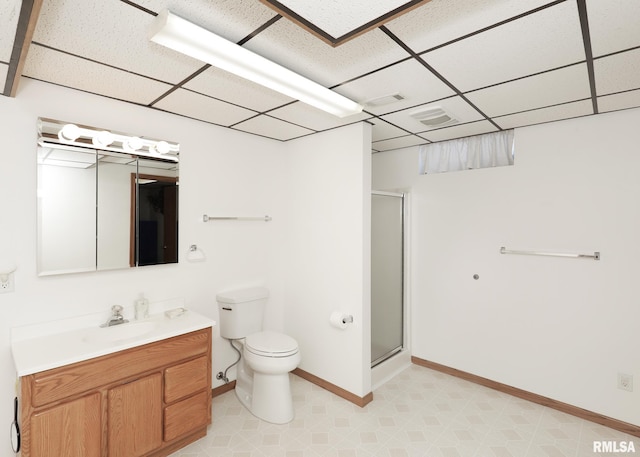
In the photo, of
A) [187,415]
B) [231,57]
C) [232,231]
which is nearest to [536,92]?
[231,57]

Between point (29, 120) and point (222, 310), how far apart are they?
6.03 ft

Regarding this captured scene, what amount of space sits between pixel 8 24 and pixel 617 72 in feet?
9.23

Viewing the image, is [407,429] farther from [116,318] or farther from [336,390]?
[116,318]

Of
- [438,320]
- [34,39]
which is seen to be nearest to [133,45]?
[34,39]

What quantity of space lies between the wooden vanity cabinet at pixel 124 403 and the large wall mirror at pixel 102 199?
2.24 ft

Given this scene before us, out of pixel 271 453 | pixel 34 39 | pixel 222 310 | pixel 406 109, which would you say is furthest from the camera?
pixel 222 310

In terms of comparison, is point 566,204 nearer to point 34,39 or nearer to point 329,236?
point 329,236

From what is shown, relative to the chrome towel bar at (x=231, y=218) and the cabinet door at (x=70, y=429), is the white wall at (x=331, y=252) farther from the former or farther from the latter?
the cabinet door at (x=70, y=429)

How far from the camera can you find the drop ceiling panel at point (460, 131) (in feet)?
9.12

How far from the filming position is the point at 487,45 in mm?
1511

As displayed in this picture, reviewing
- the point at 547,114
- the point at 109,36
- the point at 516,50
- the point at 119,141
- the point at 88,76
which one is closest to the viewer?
the point at 109,36

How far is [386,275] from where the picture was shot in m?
3.37

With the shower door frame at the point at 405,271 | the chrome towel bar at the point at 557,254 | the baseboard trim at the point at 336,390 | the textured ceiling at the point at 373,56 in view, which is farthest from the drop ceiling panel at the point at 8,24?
the chrome towel bar at the point at 557,254

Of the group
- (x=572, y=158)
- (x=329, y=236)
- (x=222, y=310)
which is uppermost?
(x=572, y=158)
